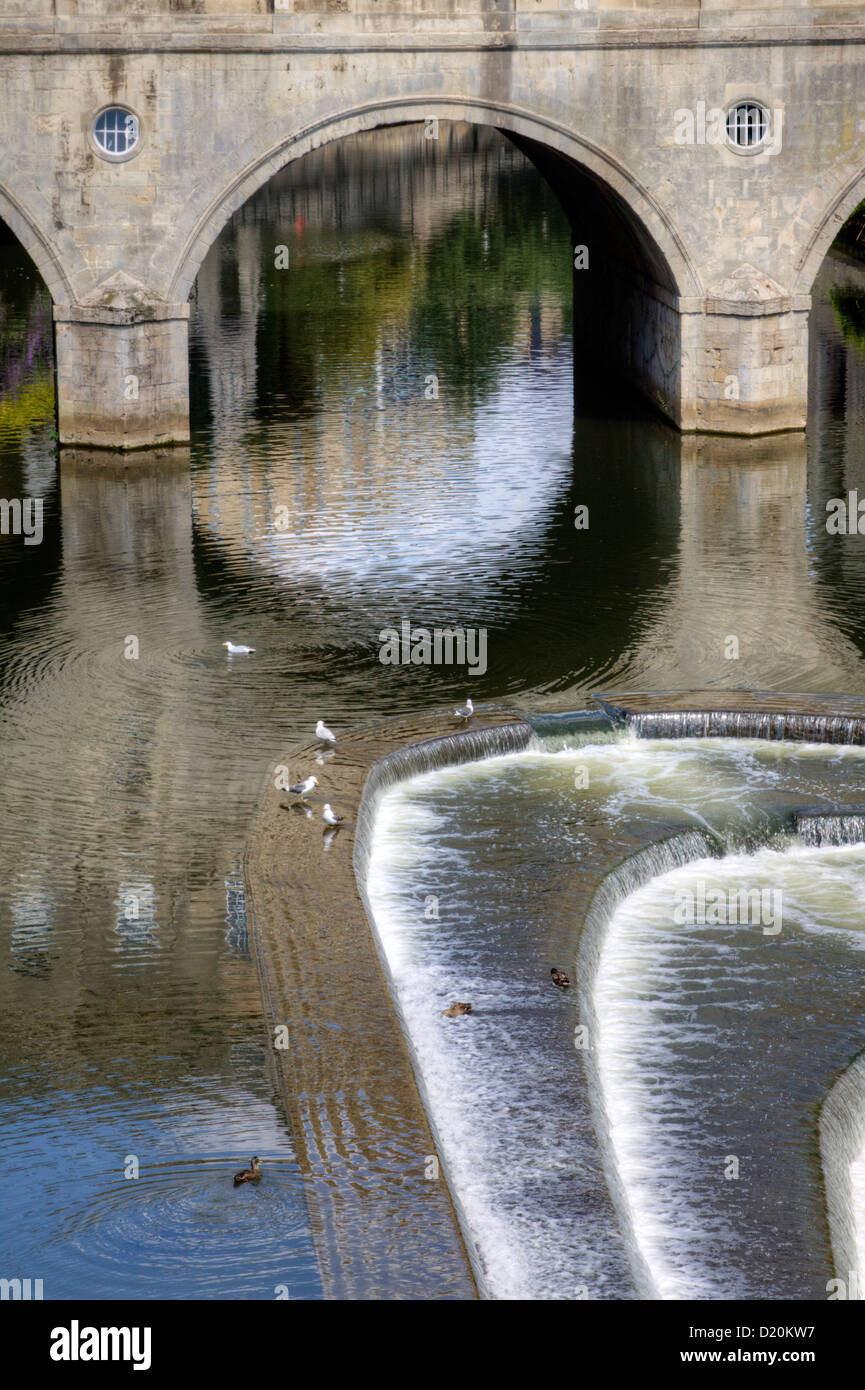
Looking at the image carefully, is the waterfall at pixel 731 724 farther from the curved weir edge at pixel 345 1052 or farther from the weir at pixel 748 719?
the curved weir edge at pixel 345 1052

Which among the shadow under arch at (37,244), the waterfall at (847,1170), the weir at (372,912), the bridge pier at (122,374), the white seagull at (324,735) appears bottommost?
the waterfall at (847,1170)

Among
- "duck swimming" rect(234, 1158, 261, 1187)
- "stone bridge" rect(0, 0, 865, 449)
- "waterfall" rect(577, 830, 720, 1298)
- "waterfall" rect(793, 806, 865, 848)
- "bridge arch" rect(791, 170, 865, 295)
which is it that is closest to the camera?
"waterfall" rect(577, 830, 720, 1298)

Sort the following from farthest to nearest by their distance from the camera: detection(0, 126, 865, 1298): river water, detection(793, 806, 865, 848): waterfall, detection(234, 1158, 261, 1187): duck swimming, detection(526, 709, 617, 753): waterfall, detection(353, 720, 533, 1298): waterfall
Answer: detection(526, 709, 617, 753): waterfall → detection(793, 806, 865, 848): waterfall → detection(353, 720, 533, 1298): waterfall → detection(0, 126, 865, 1298): river water → detection(234, 1158, 261, 1187): duck swimming

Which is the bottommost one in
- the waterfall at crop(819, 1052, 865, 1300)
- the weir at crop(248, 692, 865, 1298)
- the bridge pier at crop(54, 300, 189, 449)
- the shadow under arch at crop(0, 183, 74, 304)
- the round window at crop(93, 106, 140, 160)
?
the waterfall at crop(819, 1052, 865, 1300)

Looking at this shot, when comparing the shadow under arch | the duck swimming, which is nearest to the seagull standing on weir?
the duck swimming

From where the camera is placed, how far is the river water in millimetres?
11656

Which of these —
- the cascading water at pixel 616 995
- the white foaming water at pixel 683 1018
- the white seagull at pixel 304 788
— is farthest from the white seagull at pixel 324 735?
the white foaming water at pixel 683 1018

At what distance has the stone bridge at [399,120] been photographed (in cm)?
2825

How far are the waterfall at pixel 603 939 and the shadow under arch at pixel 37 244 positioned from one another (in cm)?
1573

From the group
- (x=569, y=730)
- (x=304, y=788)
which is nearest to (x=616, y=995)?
(x=304, y=788)

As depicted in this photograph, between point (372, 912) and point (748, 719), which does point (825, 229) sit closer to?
point (748, 719)

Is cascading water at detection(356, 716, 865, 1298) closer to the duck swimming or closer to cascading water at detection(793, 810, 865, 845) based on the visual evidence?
cascading water at detection(793, 810, 865, 845)

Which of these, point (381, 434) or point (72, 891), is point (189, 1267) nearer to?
point (72, 891)

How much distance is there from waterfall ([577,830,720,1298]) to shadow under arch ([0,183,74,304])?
51.6 ft
